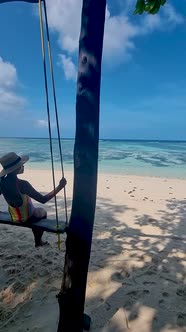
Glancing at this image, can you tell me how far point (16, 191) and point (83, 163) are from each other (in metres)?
1.87

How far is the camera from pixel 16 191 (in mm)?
3996

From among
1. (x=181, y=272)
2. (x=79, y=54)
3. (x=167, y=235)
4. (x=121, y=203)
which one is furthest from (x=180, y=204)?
(x=79, y=54)

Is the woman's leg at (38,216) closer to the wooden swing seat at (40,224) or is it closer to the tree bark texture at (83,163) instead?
the wooden swing seat at (40,224)

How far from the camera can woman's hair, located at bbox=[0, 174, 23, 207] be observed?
13.0ft

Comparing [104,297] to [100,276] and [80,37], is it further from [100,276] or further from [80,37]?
[80,37]

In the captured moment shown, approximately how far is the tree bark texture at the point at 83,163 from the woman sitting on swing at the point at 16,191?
1.39 m

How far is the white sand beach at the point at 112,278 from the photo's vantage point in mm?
2984

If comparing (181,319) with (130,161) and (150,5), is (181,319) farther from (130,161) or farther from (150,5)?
(130,161)

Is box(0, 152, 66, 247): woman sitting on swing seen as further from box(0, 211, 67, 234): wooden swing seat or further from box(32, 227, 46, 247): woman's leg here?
box(32, 227, 46, 247): woman's leg

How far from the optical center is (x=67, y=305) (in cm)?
263

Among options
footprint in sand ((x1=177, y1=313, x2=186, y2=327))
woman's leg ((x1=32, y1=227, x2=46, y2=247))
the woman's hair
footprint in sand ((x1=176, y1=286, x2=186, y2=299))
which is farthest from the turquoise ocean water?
footprint in sand ((x1=177, y1=313, x2=186, y2=327))

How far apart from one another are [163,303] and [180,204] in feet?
19.1

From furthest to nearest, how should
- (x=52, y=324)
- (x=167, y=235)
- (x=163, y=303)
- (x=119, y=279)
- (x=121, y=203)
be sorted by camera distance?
1. (x=121, y=203)
2. (x=167, y=235)
3. (x=119, y=279)
4. (x=163, y=303)
5. (x=52, y=324)

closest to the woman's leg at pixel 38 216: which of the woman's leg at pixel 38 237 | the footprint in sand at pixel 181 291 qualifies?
the woman's leg at pixel 38 237
